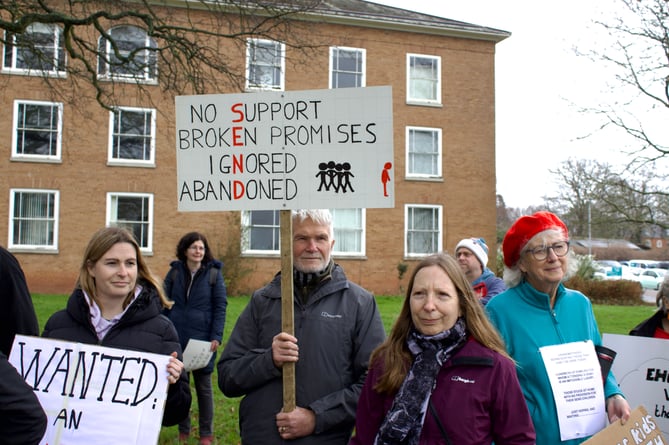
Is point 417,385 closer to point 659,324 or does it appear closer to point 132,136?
point 659,324

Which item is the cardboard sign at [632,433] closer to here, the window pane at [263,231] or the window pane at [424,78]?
the window pane at [263,231]

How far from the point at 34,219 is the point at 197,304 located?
54.0 feet

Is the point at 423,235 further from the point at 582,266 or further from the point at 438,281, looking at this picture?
the point at 438,281

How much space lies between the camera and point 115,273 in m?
2.92

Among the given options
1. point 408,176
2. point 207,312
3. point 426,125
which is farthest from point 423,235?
point 207,312

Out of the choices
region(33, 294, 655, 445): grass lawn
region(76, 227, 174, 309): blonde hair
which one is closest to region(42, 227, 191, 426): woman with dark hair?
region(76, 227, 174, 309): blonde hair

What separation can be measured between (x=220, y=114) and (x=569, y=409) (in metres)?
2.27

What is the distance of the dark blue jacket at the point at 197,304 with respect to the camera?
5785 mm

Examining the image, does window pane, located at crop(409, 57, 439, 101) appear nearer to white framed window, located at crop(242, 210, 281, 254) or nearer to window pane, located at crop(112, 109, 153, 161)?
white framed window, located at crop(242, 210, 281, 254)

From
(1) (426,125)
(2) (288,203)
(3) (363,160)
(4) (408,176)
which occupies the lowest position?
(2) (288,203)

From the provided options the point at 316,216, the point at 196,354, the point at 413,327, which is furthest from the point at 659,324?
the point at 196,354

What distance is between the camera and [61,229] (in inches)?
776

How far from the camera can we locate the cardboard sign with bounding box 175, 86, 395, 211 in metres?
2.98

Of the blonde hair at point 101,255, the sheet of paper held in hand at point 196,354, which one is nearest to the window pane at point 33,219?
the sheet of paper held in hand at point 196,354
